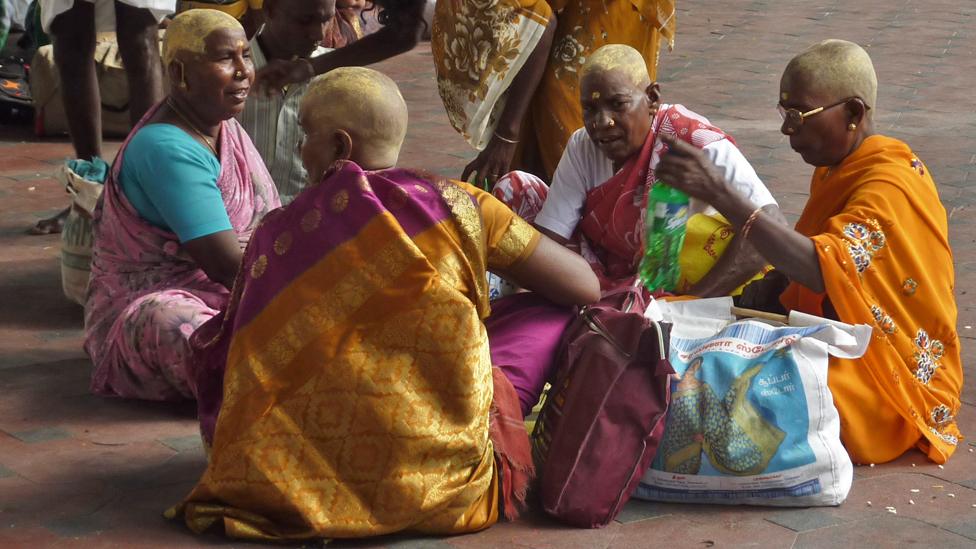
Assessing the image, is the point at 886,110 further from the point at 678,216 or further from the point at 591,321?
the point at 591,321

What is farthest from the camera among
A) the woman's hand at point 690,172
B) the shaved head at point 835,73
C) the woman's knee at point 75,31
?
the woman's knee at point 75,31

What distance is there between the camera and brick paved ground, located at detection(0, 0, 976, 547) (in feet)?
11.5

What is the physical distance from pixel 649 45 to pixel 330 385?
94.8 inches

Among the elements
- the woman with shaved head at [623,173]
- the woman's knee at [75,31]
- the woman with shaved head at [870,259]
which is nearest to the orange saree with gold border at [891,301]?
the woman with shaved head at [870,259]

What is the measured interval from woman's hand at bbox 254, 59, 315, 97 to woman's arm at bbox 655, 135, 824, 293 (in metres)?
2.07

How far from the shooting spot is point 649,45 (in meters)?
5.30

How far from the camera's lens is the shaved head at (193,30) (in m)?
4.40

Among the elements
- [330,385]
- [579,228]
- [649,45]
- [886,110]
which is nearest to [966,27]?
[886,110]

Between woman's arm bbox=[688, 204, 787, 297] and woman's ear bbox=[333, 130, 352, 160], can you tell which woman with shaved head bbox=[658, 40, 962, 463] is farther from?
woman's ear bbox=[333, 130, 352, 160]

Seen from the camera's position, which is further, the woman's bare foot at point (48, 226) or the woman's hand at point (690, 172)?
the woman's bare foot at point (48, 226)

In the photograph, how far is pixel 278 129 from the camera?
555 cm

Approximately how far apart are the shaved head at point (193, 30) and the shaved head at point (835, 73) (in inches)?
67.3

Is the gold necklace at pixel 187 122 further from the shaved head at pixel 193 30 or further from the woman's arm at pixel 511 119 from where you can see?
the woman's arm at pixel 511 119

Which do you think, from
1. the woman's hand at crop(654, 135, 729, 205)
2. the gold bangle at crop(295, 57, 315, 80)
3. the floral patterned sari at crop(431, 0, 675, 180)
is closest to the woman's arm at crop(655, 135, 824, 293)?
the woman's hand at crop(654, 135, 729, 205)
